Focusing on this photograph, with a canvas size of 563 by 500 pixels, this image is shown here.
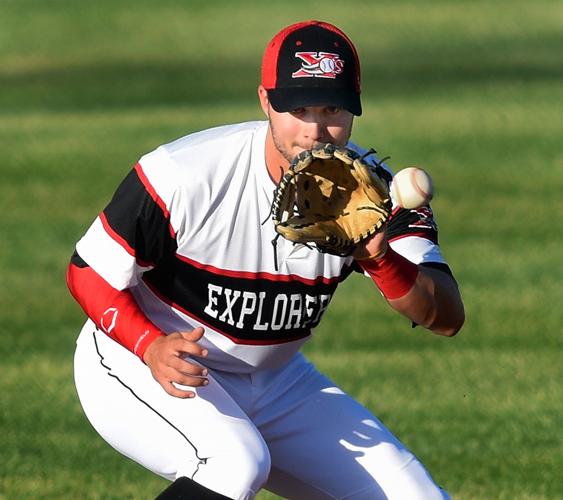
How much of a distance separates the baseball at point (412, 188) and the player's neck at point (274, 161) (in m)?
0.57

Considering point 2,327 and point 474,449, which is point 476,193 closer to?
point 2,327

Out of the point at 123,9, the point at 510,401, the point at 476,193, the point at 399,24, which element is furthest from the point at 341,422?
the point at 123,9

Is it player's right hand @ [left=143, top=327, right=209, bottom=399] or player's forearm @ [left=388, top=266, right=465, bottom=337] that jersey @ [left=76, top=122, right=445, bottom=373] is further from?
player's right hand @ [left=143, top=327, right=209, bottom=399]

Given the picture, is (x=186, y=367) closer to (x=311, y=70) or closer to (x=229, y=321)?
(x=229, y=321)

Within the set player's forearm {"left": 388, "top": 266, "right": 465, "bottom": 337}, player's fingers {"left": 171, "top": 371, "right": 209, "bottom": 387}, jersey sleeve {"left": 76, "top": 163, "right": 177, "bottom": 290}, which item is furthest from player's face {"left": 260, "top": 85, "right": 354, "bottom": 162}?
player's fingers {"left": 171, "top": 371, "right": 209, "bottom": 387}

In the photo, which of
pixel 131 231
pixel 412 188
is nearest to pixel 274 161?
pixel 131 231

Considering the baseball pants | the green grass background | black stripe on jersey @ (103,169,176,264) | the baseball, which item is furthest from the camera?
the green grass background

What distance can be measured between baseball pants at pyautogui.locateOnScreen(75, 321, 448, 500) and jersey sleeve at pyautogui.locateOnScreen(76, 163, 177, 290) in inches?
Result: 15.1

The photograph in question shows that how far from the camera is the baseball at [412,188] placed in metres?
4.87

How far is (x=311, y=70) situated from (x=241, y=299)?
0.85 m

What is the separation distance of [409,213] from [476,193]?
11.3 m

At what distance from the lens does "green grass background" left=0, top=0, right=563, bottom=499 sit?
851cm

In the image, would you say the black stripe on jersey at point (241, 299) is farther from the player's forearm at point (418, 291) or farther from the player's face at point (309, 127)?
the player's face at point (309, 127)

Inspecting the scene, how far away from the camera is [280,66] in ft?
17.4
